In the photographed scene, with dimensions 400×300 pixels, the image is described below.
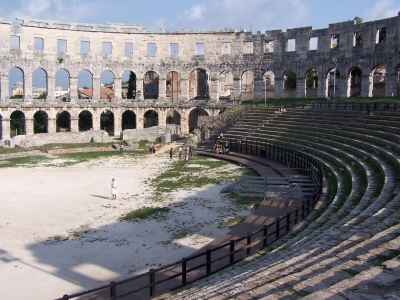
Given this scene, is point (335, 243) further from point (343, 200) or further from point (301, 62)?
point (301, 62)

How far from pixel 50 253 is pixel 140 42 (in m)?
40.2

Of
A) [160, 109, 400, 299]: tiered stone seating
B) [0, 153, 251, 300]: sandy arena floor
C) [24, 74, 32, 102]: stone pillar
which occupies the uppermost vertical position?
[24, 74, 32, 102]: stone pillar

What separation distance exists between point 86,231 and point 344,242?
8946 mm

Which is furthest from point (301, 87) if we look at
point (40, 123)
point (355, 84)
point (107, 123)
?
point (40, 123)

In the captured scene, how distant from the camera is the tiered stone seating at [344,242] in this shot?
575cm

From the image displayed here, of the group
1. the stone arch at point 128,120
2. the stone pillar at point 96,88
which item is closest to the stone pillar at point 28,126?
the stone pillar at point 96,88

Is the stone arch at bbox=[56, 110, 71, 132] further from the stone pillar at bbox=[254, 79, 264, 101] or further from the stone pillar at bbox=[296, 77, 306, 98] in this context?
the stone pillar at bbox=[296, 77, 306, 98]

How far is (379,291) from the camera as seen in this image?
5.30 metres

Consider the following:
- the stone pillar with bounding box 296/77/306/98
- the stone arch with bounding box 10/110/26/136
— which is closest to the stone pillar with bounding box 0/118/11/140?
the stone arch with bounding box 10/110/26/136

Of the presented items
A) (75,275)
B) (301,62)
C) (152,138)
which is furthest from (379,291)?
(301,62)

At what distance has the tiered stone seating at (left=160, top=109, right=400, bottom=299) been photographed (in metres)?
5.75

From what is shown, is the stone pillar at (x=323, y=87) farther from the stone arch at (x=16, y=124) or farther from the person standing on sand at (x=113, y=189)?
the stone arch at (x=16, y=124)

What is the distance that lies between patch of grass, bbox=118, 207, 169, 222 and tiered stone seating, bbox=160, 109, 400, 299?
6.11 m

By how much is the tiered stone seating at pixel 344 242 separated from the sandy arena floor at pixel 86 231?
3.15 metres
